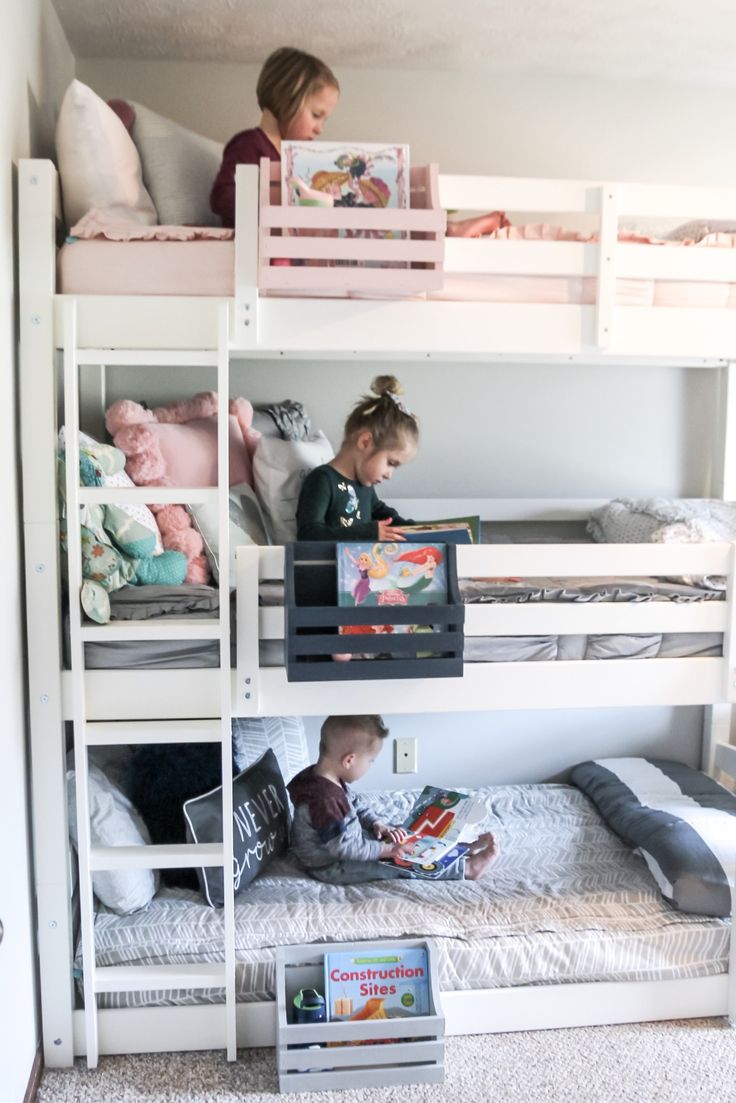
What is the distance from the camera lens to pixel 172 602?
83.9 inches

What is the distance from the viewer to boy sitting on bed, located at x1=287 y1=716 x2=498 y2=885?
2.49m

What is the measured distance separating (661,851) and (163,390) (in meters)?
1.83

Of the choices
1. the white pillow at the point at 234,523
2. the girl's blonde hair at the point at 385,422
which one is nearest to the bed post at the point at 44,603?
the white pillow at the point at 234,523

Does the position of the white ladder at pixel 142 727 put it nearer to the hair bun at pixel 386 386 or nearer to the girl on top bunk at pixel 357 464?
the girl on top bunk at pixel 357 464

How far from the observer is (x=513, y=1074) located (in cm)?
219

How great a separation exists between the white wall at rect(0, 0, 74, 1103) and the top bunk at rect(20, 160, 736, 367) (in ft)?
0.27

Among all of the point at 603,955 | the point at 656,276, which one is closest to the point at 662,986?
the point at 603,955

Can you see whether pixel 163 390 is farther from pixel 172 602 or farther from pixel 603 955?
pixel 603 955

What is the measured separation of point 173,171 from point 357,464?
820 millimetres

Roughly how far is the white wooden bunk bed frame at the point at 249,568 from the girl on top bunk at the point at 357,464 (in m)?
0.26

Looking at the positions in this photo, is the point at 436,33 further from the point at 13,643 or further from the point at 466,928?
the point at 466,928

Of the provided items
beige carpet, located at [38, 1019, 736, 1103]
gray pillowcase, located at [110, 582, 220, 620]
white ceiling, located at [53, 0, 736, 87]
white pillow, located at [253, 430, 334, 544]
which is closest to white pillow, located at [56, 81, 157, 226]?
white ceiling, located at [53, 0, 736, 87]

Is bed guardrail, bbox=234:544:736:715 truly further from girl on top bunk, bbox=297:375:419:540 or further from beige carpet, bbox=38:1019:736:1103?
beige carpet, bbox=38:1019:736:1103

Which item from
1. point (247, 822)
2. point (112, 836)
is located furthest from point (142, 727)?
point (247, 822)
